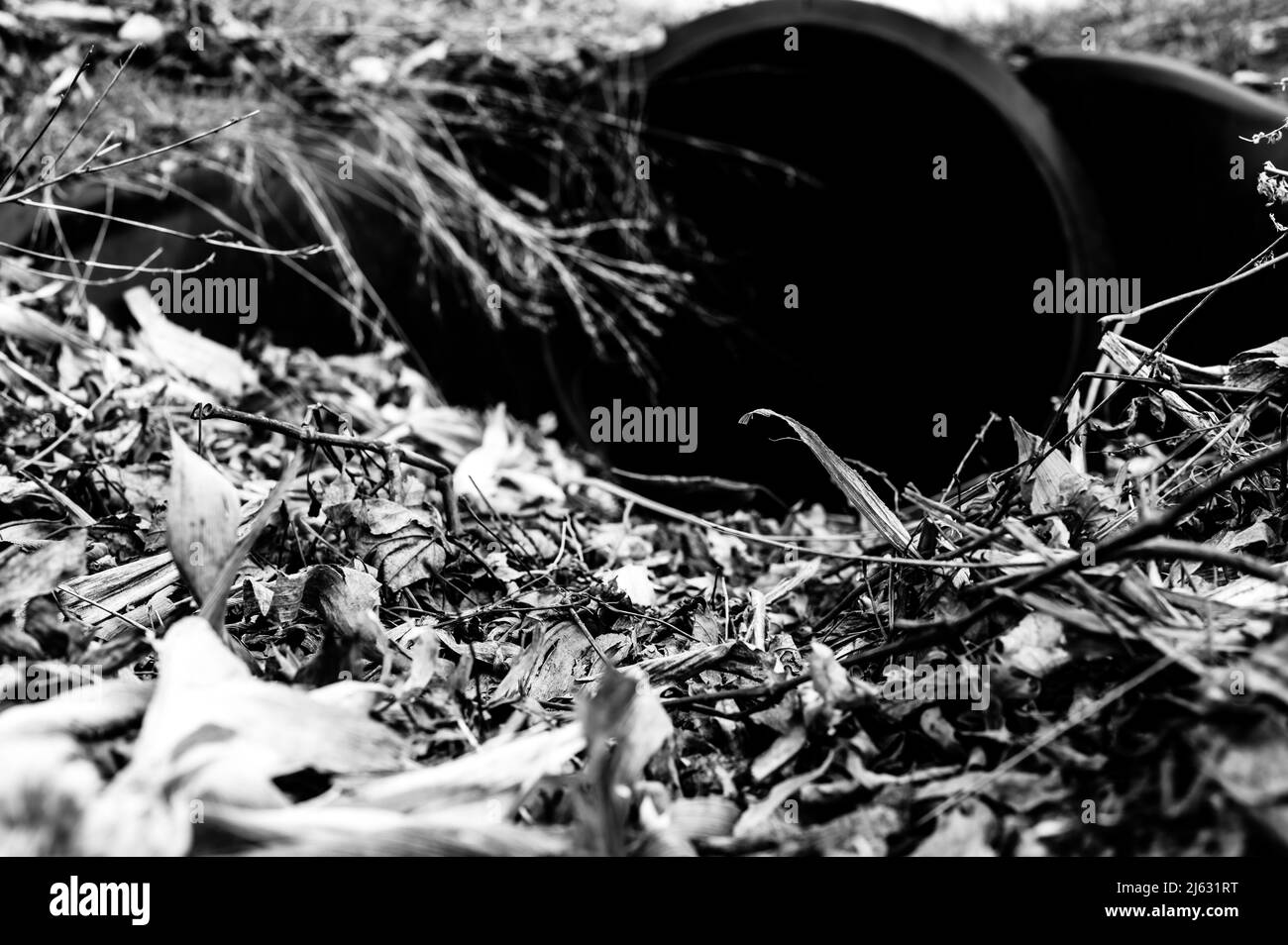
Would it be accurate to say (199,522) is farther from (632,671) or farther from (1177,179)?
(1177,179)

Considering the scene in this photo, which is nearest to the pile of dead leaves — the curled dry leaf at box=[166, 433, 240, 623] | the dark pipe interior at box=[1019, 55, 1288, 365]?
the curled dry leaf at box=[166, 433, 240, 623]

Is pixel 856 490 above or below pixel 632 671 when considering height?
above

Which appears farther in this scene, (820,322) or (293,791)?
(820,322)

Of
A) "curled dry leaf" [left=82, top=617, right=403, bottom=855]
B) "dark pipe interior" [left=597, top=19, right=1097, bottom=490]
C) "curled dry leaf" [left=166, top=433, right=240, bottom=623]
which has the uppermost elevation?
"dark pipe interior" [left=597, top=19, right=1097, bottom=490]

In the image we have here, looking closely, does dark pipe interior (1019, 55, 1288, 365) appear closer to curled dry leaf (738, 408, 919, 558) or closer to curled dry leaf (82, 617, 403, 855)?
curled dry leaf (738, 408, 919, 558)

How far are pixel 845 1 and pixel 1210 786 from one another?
7.49ft

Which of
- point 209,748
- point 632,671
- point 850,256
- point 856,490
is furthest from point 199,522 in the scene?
point 850,256

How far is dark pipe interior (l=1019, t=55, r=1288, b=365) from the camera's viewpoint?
7.69 ft

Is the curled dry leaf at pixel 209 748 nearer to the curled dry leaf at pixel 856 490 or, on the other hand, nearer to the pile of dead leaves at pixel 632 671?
the pile of dead leaves at pixel 632 671

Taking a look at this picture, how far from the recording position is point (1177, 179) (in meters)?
Answer: 2.53
